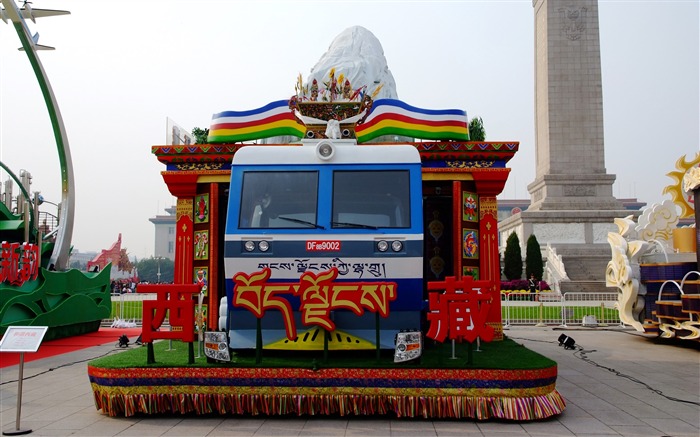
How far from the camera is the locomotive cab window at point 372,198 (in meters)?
6.79

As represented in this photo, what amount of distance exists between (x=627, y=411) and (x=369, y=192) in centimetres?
373

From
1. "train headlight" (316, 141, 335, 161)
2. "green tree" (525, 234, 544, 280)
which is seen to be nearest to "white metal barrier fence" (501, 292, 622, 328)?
"green tree" (525, 234, 544, 280)

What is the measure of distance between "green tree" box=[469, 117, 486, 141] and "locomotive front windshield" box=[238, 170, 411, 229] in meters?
13.6

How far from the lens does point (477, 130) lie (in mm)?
23703

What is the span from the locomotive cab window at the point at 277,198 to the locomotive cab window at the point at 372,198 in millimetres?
276

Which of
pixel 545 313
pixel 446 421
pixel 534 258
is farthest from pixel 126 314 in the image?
pixel 534 258

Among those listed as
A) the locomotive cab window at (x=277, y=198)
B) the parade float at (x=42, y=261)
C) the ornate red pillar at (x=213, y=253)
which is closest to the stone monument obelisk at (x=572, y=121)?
the parade float at (x=42, y=261)

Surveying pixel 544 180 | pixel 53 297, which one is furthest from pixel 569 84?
pixel 53 297

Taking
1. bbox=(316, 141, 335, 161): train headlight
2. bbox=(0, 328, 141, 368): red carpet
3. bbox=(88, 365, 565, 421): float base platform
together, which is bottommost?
bbox=(0, 328, 141, 368): red carpet

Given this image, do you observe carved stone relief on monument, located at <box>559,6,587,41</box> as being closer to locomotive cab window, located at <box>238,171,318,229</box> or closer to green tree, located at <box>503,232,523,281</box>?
green tree, located at <box>503,232,523,281</box>

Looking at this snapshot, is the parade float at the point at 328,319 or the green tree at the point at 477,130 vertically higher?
the green tree at the point at 477,130

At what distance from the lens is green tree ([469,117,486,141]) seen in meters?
21.7

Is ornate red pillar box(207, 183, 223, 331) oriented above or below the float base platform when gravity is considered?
above

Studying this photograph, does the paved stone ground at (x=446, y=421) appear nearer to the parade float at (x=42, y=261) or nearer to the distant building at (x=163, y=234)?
the parade float at (x=42, y=261)
